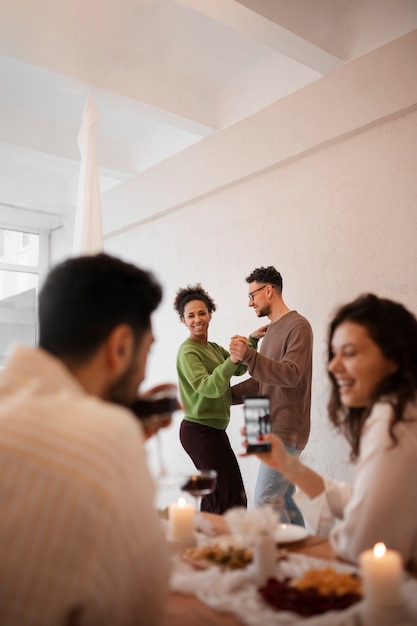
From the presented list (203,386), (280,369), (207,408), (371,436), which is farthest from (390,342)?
(207,408)

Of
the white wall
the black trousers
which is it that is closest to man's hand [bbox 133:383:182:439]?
the black trousers

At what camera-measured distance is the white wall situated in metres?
3.13

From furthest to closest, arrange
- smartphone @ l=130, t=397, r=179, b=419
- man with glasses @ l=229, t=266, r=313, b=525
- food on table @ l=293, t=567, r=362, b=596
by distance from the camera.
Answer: man with glasses @ l=229, t=266, r=313, b=525
smartphone @ l=130, t=397, r=179, b=419
food on table @ l=293, t=567, r=362, b=596

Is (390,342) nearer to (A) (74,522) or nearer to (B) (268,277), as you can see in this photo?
(A) (74,522)

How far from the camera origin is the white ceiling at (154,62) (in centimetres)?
315

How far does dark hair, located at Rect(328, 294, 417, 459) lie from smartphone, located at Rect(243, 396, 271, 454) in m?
0.23

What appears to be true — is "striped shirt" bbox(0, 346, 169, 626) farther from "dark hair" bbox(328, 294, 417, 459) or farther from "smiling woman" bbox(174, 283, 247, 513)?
"smiling woman" bbox(174, 283, 247, 513)

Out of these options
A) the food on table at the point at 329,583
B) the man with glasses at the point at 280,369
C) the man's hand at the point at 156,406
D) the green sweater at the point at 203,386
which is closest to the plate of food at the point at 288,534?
the food on table at the point at 329,583

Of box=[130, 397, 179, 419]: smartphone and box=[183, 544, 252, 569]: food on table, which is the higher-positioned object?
box=[130, 397, 179, 419]: smartphone

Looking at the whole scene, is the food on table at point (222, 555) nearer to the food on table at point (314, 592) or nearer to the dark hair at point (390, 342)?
the food on table at point (314, 592)

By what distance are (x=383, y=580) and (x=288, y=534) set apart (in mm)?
547

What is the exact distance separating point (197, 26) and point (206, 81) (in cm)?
63

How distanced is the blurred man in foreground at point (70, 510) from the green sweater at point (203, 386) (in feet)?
6.70

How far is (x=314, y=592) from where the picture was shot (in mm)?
1122
